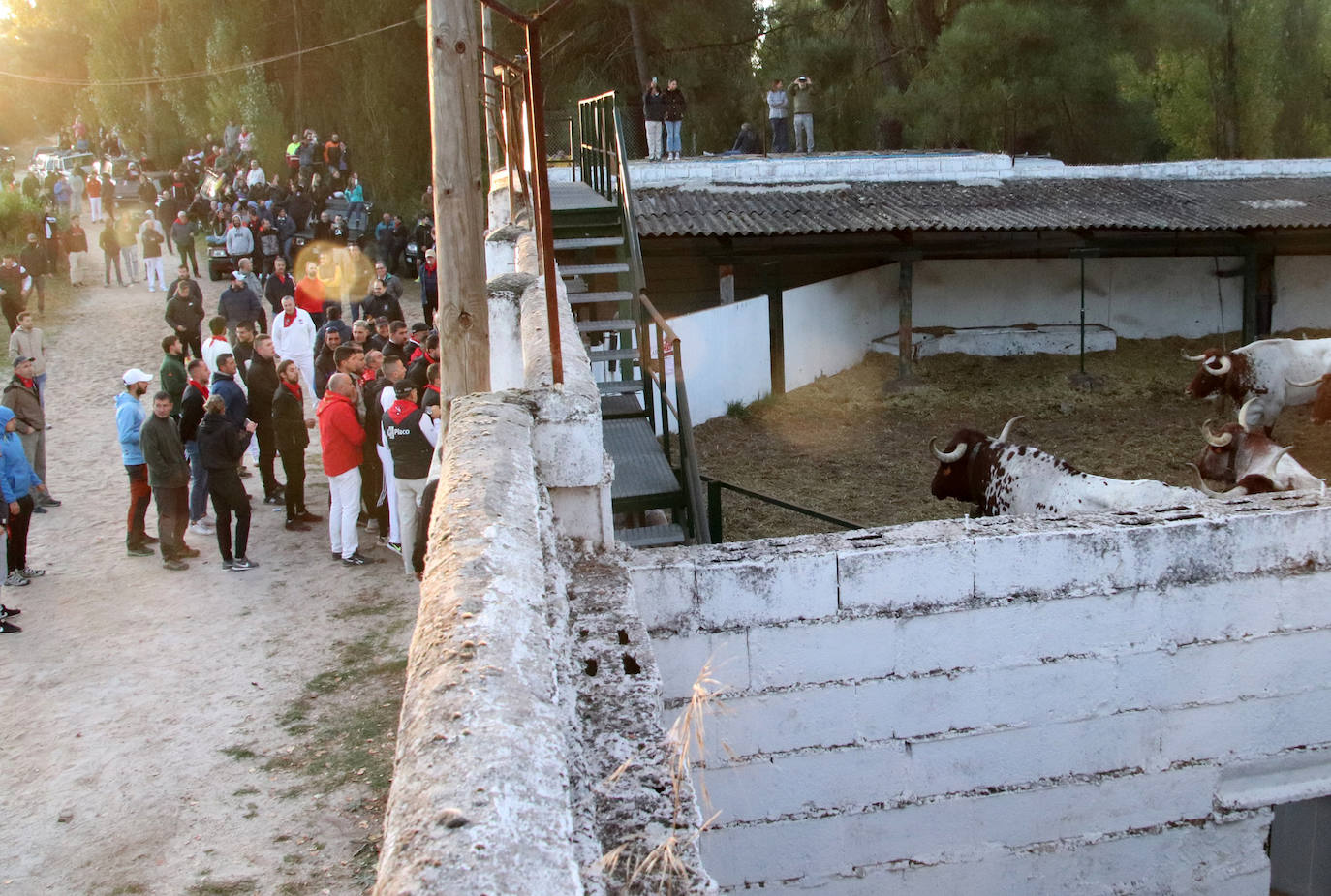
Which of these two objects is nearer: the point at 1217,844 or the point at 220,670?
the point at 1217,844

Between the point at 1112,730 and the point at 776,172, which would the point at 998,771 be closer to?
the point at 1112,730

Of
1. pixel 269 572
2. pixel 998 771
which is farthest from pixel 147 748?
pixel 998 771

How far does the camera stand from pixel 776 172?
1920cm

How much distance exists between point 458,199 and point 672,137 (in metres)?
14.8

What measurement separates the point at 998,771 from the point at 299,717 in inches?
153

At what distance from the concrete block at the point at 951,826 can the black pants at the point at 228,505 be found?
5946mm

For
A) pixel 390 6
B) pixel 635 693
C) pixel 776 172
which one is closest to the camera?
pixel 635 693

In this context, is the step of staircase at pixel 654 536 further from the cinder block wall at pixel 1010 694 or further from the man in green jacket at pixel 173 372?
the man in green jacket at pixel 173 372

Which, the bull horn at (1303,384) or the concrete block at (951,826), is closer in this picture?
the concrete block at (951,826)

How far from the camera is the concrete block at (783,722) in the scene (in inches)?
176

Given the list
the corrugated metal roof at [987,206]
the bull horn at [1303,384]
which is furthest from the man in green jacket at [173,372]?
the bull horn at [1303,384]

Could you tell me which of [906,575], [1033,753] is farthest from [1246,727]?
[906,575]

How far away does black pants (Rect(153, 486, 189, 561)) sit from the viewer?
940cm

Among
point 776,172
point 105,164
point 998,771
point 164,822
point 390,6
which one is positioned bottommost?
point 164,822
